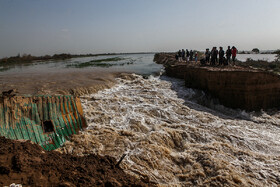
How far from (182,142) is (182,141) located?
2.2 inches

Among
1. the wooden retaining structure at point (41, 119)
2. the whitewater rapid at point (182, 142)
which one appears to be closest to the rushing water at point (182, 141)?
the whitewater rapid at point (182, 142)

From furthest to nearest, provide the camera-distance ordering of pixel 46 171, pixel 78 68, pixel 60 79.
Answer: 1. pixel 78 68
2. pixel 60 79
3. pixel 46 171

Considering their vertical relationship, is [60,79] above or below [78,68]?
below

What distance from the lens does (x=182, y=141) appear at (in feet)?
18.8

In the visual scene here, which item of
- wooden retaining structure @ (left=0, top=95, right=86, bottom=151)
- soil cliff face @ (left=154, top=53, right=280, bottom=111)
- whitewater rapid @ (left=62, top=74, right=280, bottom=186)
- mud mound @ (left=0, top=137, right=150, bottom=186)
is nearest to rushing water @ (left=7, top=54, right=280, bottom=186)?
whitewater rapid @ (left=62, top=74, right=280, bottom=186)

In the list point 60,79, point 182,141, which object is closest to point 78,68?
point 60,79

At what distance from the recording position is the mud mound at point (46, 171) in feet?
8.79

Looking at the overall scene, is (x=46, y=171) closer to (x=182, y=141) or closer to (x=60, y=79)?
(x=182, y=141)

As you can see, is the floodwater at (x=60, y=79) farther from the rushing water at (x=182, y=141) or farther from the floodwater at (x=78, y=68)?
the rushing water at (x=182, y=141)

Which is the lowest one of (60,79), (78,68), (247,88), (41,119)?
(41,119)

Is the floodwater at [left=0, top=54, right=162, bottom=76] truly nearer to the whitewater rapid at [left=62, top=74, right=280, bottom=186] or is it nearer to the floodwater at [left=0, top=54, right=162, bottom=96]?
the floodwater at [left=0, top=54, right=162, bottom=96]

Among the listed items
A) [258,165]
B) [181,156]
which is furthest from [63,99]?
[258,165]

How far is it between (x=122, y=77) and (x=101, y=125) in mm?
9466

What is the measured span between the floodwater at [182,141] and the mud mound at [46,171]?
101cm
